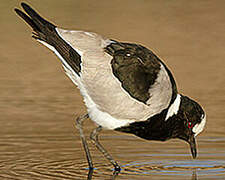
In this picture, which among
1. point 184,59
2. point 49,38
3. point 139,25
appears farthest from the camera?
point 139,25

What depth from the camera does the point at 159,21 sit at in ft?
54.7

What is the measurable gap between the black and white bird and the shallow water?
0.35 metres

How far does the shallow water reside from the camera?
8.03 metres

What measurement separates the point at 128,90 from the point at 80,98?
3.38m

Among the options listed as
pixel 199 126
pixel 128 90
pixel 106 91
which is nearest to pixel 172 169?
pixel 199 126

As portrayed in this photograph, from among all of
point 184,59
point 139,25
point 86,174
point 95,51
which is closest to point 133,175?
point 86,174

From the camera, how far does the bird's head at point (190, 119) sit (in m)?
7.95

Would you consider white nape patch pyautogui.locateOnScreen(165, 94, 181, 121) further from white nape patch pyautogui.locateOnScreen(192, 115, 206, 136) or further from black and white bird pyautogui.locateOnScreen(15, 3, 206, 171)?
white nape patch pyautogui.locateOnScreen(192, 115, 206, 136)

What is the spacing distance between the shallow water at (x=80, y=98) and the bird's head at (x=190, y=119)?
0.33m

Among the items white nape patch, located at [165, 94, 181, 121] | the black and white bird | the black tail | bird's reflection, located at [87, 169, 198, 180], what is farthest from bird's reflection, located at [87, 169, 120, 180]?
the black tail

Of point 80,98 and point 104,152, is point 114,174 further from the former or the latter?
point 80,98

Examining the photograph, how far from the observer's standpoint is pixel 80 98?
36.4 feet

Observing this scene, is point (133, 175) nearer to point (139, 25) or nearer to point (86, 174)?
point (86, 174)

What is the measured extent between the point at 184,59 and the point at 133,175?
584cm
